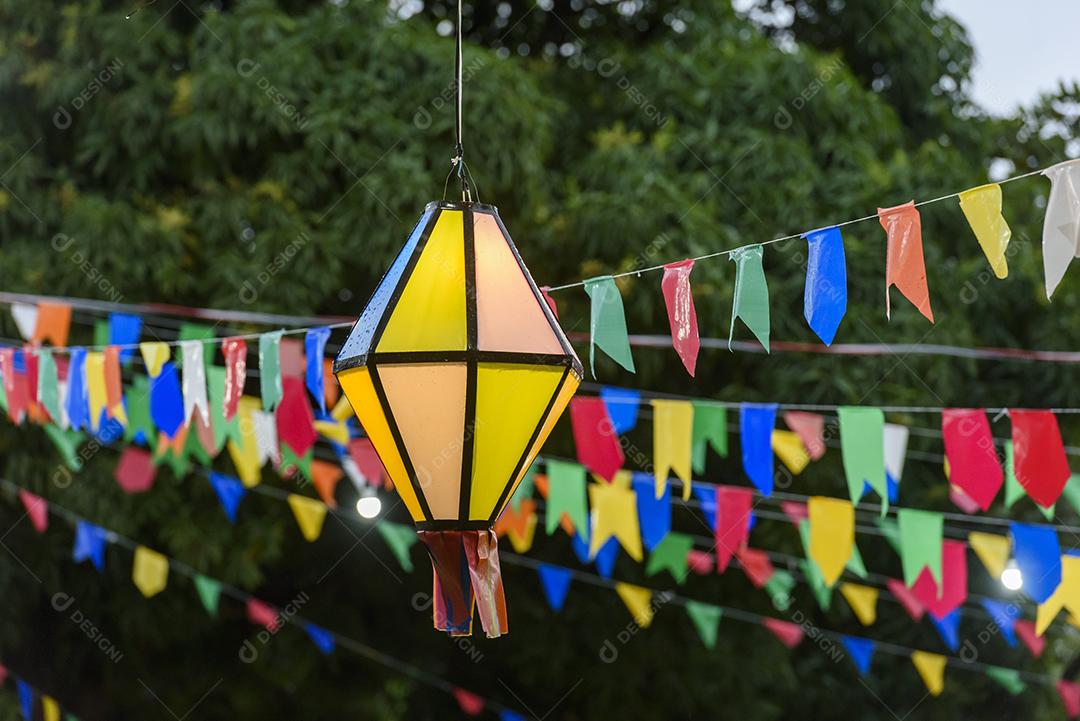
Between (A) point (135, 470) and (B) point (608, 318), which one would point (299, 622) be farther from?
(B) point (608, 318)

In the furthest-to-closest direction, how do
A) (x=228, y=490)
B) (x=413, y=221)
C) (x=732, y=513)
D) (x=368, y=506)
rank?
1. (x=413, y=221)
2. (x=228, y=490)
3. (x=368, y=506)
4. (x=732, y=513)

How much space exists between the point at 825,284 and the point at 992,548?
2.95m

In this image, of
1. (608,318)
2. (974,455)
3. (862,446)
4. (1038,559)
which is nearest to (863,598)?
(1038,559)

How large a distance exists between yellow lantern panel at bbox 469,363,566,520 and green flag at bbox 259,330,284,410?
2.22 m

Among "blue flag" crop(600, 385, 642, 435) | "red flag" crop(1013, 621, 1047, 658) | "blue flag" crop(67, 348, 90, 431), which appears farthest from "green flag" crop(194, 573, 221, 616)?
"red flag" crop(1013, 621, 1047, 658)

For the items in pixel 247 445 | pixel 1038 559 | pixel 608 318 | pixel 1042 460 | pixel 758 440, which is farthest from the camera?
pixel 247 445

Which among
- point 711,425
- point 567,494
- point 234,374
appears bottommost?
point 567,494

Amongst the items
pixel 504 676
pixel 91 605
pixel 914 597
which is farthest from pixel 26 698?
pixel 914 597

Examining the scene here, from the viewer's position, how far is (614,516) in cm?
600

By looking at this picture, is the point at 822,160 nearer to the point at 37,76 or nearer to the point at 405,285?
the point at 37,76

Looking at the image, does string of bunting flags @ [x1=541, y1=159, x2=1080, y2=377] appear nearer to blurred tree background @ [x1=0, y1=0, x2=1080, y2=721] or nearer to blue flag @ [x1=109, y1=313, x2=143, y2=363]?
blue flag @ [x1=109, y1=313, x2=143, y2=363]

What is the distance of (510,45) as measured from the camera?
8.73 meters

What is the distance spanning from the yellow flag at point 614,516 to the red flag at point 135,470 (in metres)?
2.08

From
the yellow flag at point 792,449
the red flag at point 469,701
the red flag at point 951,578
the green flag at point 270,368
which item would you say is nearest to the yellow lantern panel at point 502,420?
the green flag at point 270,368
